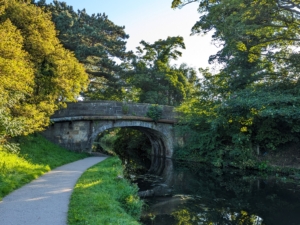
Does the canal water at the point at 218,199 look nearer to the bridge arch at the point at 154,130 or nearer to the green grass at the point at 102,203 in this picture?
the green grass at the point at 102,203

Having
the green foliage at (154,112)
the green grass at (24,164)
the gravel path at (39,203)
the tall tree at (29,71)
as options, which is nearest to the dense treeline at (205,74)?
the tall tree at (29,71)

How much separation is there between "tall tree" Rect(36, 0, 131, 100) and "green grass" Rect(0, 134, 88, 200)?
7.78 meters

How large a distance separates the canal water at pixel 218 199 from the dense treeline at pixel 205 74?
3.10 m

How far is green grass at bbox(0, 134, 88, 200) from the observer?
5.94m

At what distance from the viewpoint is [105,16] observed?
2219 centimetres

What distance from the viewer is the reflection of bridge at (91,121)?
1467cm

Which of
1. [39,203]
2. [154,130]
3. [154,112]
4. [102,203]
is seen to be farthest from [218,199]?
[154,130]

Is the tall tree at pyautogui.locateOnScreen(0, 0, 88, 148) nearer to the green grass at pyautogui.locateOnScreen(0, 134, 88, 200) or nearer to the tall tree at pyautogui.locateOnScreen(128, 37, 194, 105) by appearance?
the green grass at pyautogui.locateOnScreen(0, 134, 88, 200)

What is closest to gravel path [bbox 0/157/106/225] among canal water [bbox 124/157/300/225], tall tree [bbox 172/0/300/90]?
canal water [bbox 124/157/300/225]

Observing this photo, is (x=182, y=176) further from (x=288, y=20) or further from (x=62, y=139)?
(x=288, y=20)

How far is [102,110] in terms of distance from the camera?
1597 centimetres

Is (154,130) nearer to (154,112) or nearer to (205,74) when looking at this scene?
(154,112)

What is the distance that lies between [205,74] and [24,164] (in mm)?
12302

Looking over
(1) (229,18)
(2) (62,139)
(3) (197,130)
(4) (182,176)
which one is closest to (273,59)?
(1) (229,18)
